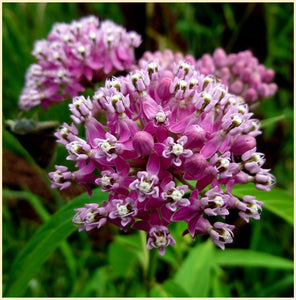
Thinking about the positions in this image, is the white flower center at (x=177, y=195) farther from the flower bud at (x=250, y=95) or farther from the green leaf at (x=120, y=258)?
the green leaf at (x=120, y=258)

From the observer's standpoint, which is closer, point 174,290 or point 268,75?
point 174,290

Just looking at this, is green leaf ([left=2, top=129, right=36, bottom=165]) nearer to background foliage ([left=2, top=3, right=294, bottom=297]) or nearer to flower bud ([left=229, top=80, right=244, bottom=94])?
background foliage ([left=2, top=3, right=294, bottom=297])

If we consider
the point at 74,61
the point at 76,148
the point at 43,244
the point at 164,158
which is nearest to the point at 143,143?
the point at 164,158

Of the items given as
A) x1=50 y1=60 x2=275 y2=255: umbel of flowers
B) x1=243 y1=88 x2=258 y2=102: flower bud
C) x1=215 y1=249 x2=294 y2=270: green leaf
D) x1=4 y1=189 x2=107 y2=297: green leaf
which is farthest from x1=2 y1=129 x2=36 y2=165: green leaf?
x1=215 y1=249 x2=294 y2=270: green leaf

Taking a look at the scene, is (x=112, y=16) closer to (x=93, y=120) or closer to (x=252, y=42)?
(x=252, y=42)

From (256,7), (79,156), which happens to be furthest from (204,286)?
(256,7)

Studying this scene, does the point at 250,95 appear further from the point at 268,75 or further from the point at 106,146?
the point at 106,146
